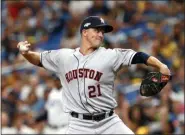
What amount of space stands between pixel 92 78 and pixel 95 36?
1.58ft

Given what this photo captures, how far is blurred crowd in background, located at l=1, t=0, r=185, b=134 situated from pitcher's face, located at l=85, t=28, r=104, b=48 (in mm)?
3355

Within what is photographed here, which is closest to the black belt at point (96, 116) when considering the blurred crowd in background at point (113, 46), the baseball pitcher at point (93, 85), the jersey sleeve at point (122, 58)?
the baseball pitcher at point (93, 85)

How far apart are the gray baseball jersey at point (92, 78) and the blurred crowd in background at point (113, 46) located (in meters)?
3.35

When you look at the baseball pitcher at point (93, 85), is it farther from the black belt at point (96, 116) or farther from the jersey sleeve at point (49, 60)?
the jersey sleeve at point (49, 60)

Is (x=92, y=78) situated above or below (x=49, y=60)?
below

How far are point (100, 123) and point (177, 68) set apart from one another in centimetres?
516

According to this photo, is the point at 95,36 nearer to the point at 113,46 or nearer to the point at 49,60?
the point at 49,60

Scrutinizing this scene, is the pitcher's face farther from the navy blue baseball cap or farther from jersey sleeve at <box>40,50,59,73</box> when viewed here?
jersey sleeve at <box>40,50,59,73</box>

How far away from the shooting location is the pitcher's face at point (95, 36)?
23.4 ft

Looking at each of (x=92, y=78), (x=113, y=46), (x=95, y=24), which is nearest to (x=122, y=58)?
(x=92, y=78)

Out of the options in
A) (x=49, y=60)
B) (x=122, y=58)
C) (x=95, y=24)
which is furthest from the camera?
(x=49, y=60)

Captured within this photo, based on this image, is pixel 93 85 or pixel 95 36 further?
pixel 95 36

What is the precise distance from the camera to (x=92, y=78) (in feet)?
22.9

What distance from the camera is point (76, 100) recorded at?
704 cm
